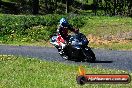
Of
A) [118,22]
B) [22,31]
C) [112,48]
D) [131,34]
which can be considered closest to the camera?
[112,48]

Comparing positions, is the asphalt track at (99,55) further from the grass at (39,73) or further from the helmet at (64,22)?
the helmet at (64,22)

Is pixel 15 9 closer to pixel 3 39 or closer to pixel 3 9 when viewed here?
pixel 3 9

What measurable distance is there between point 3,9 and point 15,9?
3506mm

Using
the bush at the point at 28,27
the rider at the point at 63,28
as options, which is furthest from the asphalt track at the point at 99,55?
the bush at the point at 28,27

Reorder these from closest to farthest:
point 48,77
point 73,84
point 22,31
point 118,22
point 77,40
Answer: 1. point 73,84
2. point 48,77
3. point 77,40
4. point 22,31
5. point 118,22

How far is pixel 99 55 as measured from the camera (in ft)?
80.6

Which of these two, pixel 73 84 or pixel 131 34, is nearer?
pixel 73 84

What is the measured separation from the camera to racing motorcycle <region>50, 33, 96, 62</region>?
72.3 ft

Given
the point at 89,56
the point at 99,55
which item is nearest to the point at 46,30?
the point at 99,55

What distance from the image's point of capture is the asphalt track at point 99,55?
69.7 feet

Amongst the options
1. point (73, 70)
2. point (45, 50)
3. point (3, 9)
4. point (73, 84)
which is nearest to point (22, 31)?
point (45, 50)

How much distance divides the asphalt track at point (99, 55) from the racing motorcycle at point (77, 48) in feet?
1.49

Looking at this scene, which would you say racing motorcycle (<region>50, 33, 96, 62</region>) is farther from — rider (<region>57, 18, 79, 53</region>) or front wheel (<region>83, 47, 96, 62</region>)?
rider (<region>57, 18, 79, 53</region>)

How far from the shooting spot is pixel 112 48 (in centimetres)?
2853
